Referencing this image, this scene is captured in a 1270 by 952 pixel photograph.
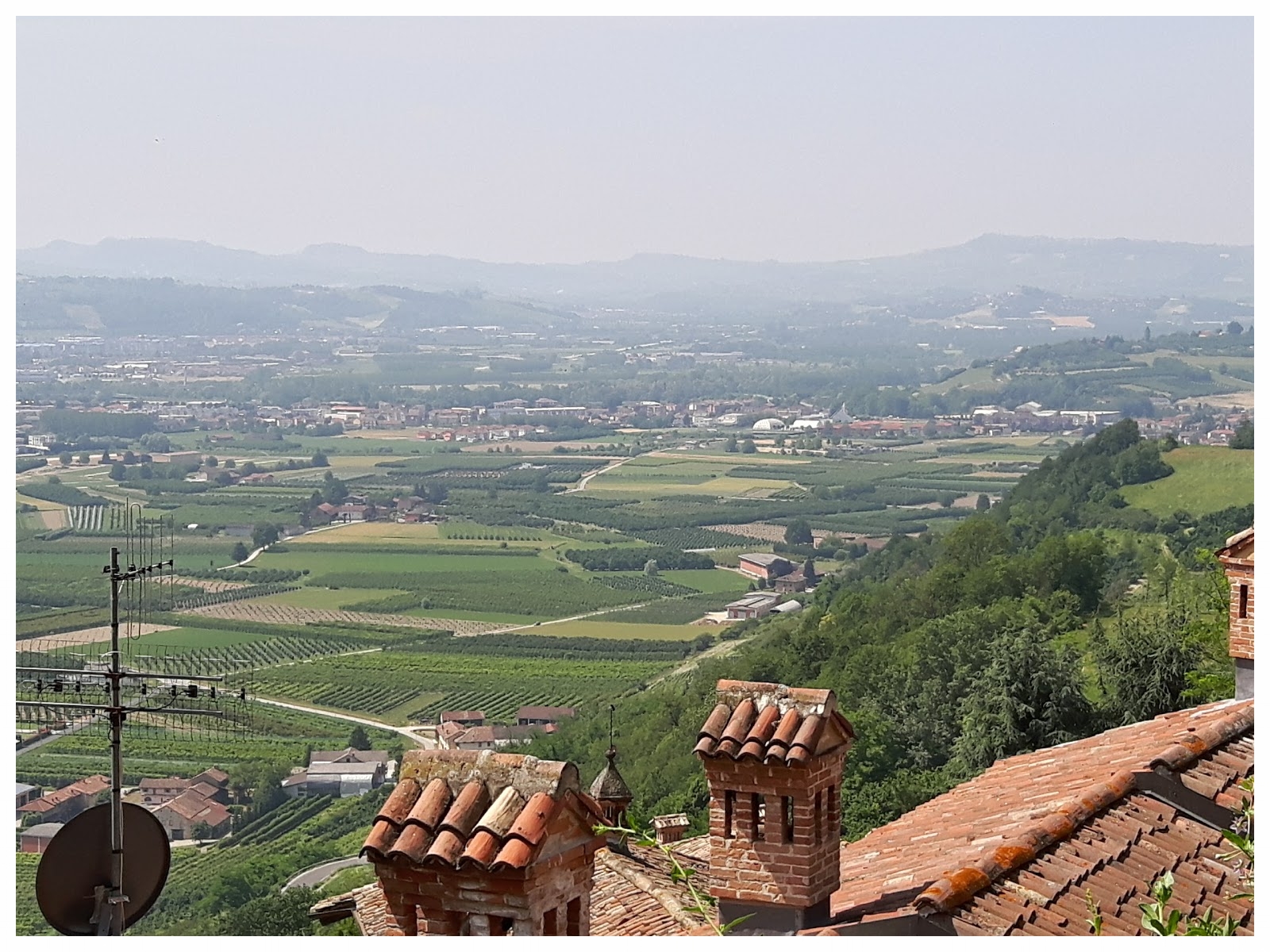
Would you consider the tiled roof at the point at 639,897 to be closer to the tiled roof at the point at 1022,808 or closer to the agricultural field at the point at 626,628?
the tiled roof at the point at 1022,808

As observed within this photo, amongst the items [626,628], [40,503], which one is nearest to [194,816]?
[626,628]

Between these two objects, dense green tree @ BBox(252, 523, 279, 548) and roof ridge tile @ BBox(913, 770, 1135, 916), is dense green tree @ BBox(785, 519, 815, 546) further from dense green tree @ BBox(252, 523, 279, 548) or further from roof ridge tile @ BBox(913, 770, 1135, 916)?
roof ridge tile @ BBox(913, 770, 1135, 916)

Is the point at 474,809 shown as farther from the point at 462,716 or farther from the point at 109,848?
the point at 462,716

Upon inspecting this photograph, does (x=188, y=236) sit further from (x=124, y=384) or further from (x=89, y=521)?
(x=89, y=521)

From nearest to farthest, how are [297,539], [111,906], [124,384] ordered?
[111,906] < [297,539] < [124,384]

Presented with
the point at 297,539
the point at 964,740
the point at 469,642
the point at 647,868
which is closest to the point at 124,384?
the point at 297,539

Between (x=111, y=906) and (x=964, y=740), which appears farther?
(x=964, y=740)

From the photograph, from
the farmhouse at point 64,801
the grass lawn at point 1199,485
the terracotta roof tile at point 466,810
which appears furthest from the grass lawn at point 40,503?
the terracotta roof tile at point 466,810

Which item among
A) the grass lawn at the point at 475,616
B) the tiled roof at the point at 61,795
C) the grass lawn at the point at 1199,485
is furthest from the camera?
the grass lawn at the point at 475,616
